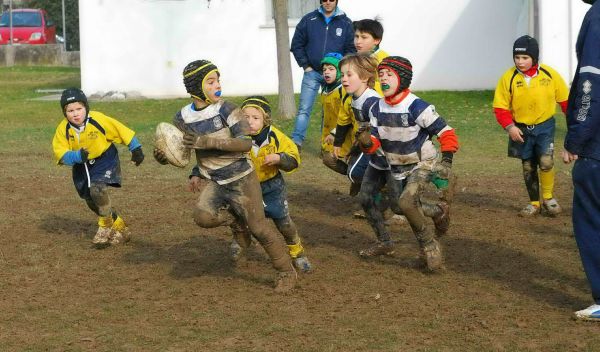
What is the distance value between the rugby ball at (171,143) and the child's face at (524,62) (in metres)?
4.14

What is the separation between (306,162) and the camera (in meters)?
14.3

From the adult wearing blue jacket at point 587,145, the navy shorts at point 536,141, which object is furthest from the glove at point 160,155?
the navy shorts at point 536,141

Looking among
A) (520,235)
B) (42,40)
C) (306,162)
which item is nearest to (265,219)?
(520,235)

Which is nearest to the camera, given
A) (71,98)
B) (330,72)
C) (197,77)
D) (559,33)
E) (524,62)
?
(197,77)

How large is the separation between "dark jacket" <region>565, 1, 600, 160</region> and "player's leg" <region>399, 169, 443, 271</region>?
1.61 m

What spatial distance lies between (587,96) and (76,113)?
4.64 metres

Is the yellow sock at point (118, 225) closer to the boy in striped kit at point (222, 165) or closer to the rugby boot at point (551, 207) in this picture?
the boy in striped kit at point (222, 165)

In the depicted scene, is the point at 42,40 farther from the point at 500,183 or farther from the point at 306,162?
the point at 500,183

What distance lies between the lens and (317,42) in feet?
45.0

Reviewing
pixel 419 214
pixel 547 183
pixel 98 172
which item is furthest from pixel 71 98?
pixel 547 183

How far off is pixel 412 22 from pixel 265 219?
57.0 ft

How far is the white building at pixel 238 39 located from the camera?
24.4m

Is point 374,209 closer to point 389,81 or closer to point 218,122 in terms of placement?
point 389,81

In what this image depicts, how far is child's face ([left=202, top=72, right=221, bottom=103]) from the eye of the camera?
24.4ft
